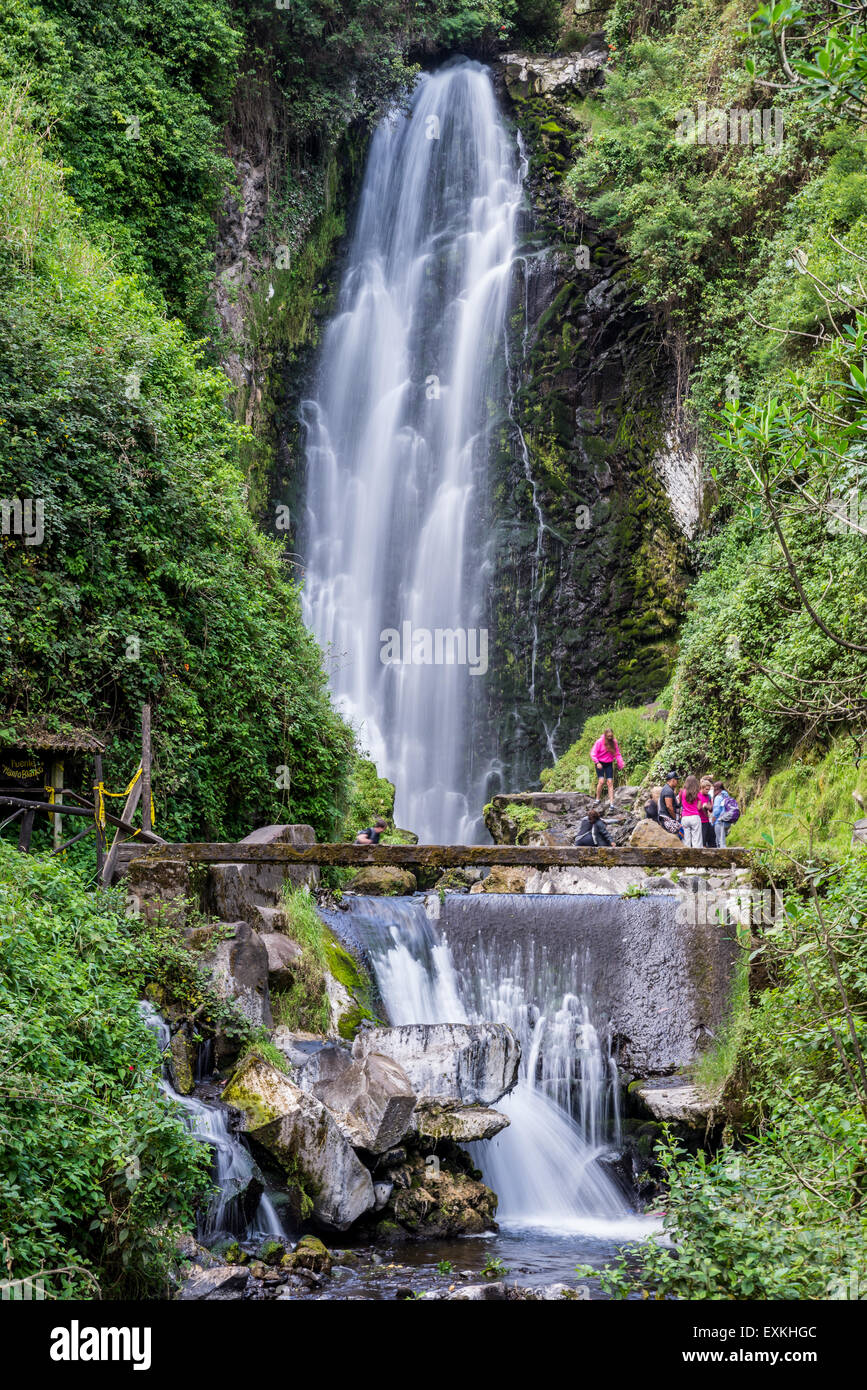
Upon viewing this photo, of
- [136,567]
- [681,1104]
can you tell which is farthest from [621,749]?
[681,1104]

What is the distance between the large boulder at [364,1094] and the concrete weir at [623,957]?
2923 mm

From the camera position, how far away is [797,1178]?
4.85 m

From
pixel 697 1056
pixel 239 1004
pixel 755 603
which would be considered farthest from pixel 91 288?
pixel 697 1056

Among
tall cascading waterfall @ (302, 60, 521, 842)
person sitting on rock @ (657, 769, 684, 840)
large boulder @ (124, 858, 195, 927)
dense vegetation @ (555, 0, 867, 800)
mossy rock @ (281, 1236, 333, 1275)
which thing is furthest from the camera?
tall cascading waterfall @ (302, 60, 521, 842)

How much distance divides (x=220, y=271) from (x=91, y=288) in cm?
1149

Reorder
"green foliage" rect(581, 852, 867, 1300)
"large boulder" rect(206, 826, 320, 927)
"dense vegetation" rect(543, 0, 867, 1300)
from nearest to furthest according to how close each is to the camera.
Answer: "green foliage" rect(581, 852, 867, 1300)
"dense vegetation" rect(543, 0, 867, 1300)
"large boulder" rect(206, 826, 320, 927)

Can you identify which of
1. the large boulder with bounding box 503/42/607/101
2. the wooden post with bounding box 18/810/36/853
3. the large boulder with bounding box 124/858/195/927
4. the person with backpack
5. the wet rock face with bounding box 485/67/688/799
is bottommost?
the large boulder with bounding box 124/858/195/927

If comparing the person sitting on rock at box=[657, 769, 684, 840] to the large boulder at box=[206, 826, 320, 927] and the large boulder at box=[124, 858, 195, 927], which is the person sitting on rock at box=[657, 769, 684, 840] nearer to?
the large boulder at box=[206, 826, 320, 927]

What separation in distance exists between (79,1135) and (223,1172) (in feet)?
6.11

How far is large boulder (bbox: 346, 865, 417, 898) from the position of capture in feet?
45.9

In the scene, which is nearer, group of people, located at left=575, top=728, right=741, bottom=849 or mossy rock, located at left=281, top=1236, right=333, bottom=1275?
mossy rock, located at left=281, top=1236, right=333, bottom=1275

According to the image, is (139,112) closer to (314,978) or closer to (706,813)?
Answer: (706,813)

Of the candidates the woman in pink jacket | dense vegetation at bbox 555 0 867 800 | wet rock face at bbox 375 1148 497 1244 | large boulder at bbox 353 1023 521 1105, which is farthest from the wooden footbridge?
the woman in pink jacket

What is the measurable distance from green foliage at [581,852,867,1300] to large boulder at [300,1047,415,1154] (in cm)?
189
